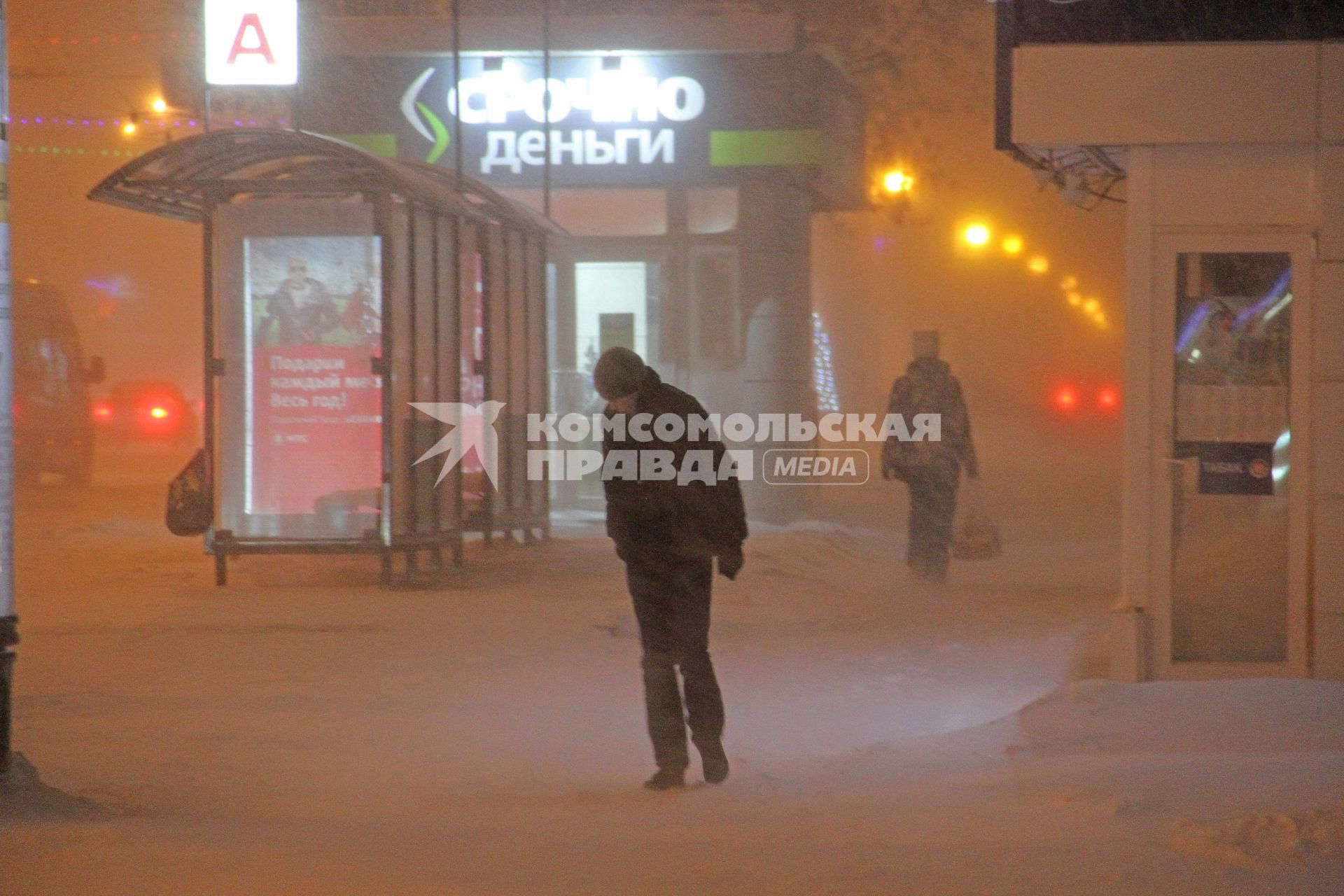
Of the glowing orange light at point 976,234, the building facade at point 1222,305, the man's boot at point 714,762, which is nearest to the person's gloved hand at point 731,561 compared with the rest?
the man's boot at point 714,762

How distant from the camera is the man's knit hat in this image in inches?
230

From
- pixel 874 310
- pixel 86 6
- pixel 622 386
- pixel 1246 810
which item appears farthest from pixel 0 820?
pixel 874 310

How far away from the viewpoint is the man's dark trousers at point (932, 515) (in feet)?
38.3

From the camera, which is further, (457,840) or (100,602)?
(100,602)

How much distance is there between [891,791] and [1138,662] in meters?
2.30

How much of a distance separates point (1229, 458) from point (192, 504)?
6969mm

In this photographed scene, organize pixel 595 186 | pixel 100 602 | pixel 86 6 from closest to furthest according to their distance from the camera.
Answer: pixel 100 602
pixel 595 186
pixel 86 6

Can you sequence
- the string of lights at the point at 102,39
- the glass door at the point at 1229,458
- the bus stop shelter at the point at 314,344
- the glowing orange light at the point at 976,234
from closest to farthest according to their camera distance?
the glass door at the point at 1229,458
the bus stop shelter at the point at 314,344
the string of lights at the point at 102,39
the glowing orange light at the point at 976,234

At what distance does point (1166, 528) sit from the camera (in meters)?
7.37

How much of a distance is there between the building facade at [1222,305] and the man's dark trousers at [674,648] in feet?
8.13

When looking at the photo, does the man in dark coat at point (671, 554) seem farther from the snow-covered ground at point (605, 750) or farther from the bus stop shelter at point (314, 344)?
the bus stop shelter at point (314, 344)

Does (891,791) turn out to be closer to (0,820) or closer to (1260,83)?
(0,820)

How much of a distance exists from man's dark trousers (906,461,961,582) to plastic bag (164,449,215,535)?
5.09 m

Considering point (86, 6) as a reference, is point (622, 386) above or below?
below
